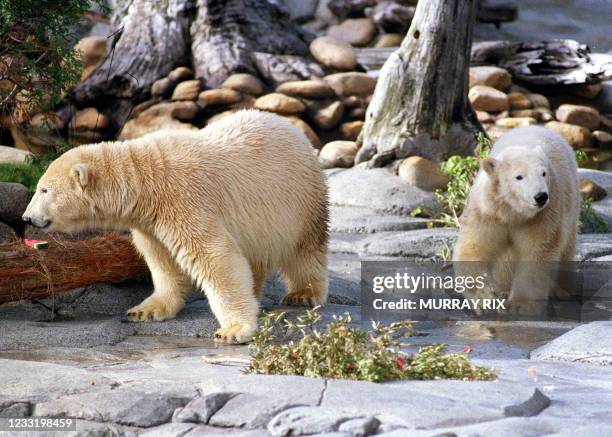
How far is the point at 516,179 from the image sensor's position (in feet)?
21.5

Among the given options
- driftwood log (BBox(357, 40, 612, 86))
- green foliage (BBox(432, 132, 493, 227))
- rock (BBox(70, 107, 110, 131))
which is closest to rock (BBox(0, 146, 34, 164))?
green foliage (BBox(432, 132, 493, 227))

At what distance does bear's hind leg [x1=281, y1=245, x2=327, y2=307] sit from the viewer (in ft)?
21.0

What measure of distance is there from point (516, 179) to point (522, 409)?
3259 millimetres

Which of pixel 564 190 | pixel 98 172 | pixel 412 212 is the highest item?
pixel 98 172

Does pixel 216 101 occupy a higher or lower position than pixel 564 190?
lower

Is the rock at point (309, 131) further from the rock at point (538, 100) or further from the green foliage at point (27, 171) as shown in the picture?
the green foliage at point (27, 171)

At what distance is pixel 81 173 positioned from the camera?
5.57m

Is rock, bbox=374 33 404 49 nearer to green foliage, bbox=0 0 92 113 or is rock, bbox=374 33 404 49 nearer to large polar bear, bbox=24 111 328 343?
green foliage, bbox=0 0 92 113

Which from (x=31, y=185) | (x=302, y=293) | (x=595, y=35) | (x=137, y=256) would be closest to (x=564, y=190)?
(x=302, y=293)

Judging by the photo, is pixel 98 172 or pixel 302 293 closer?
A: pixel 98 172

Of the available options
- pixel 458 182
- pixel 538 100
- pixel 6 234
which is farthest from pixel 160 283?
pixel 538 100

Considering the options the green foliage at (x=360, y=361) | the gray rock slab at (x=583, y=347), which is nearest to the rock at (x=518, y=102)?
the gray rock slab at (x=583, y=347)

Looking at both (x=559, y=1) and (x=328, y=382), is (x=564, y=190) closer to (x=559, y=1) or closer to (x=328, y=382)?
(x=328, y=382)

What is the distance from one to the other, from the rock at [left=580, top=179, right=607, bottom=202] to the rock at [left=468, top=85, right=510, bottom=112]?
5.46 m
